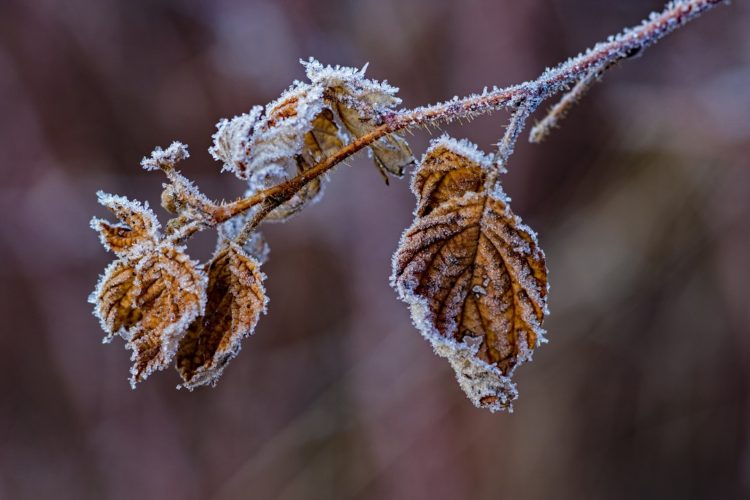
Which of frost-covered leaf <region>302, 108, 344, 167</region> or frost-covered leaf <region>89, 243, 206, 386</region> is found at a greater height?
frost-covered leaf <region>302, 108, 344, 167</region>

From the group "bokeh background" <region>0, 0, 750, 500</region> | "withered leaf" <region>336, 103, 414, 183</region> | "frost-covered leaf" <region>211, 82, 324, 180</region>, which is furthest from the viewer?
"bokeh background" <region>0, 0, 750, 500</region>

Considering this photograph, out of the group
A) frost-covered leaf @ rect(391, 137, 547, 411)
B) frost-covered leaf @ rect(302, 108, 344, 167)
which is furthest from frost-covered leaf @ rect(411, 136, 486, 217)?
frost-covered leaf @ rect(302, 108, 344, 167)

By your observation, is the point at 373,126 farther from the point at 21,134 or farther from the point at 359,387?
the point at 21,134

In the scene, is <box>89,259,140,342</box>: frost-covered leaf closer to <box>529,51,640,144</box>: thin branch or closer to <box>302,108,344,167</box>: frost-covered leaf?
<box>302,108,344,167</box>: frost-covered leaf

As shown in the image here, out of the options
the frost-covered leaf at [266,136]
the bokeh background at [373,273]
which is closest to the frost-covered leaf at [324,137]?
the frost-covered leaf at [266,136]

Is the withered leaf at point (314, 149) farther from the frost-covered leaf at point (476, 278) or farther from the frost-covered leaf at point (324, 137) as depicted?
the frost-covered leaf at point (476, 278)

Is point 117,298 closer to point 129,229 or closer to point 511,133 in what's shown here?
point 129,229

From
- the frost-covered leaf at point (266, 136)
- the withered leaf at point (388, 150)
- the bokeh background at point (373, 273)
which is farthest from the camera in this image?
the bokeh background at point (373, 273)
